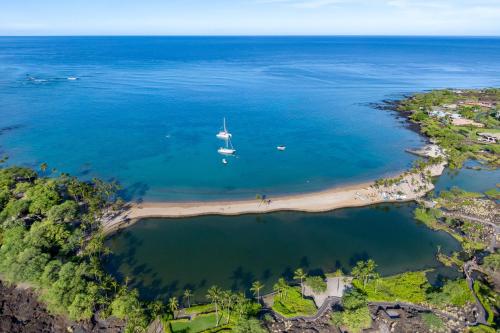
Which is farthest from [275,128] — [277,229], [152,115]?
[277,229]

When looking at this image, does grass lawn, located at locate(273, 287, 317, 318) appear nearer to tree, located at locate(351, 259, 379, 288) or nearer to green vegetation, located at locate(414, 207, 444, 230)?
tree, located at locate(351, 259, 379, 288)

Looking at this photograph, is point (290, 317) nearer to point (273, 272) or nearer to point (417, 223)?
point (273, 272)

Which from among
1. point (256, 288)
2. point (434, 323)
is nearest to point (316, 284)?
point (256, 288)

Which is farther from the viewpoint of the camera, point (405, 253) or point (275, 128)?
point (275, 128)

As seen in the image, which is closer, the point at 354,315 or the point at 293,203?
the point at 354,315

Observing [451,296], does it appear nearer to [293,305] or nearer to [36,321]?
[293,305]

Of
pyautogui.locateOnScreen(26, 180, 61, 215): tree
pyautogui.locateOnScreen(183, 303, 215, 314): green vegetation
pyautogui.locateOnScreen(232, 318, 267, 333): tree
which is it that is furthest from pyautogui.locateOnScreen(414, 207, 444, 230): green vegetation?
pyautogui.locateOnScreen(26, 180, 61, 215): tree
